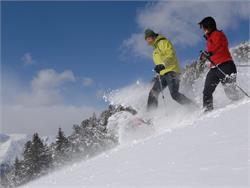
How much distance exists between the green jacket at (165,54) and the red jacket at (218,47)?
1.18 m

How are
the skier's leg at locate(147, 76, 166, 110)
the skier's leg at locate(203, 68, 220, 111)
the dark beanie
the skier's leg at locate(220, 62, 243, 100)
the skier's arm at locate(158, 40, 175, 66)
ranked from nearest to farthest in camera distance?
the skier's leg at locate(220, 62, 243, 100), the skier's leg at locate(203, 68, 220, 111), the skier's arm at locate(158, 40, 175, 66), the dark beanie, the skier's leg at locate(147, 76, 166, 110)

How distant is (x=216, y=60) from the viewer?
10.8 meters

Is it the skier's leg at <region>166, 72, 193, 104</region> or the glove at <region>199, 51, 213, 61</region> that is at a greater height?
the glove at <region>199, 51, 213, 61</region>

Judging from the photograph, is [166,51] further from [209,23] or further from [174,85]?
[209,23]

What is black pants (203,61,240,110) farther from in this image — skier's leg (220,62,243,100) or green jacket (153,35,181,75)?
green jacket (153,35,181,75)

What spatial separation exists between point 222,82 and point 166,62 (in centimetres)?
163

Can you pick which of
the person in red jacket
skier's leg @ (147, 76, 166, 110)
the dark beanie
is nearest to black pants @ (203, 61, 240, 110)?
the person in red jacket

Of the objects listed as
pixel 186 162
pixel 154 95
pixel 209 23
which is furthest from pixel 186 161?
pixel 154 95

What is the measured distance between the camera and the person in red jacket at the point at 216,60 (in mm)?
10561

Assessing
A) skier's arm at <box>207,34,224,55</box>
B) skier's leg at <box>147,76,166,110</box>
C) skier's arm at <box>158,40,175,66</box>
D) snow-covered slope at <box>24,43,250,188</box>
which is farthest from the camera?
skier's leg at <box>147,76,166,110</box>

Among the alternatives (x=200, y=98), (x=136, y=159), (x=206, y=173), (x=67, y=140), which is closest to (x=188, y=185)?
(x=206, y=173)

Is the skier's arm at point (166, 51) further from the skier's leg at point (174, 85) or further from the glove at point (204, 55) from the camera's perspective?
the glove at point (204, 55)

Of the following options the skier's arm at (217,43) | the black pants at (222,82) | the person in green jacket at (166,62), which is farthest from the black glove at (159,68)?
the skier's arm at (217,43)

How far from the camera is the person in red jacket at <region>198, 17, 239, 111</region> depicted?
416 inches
